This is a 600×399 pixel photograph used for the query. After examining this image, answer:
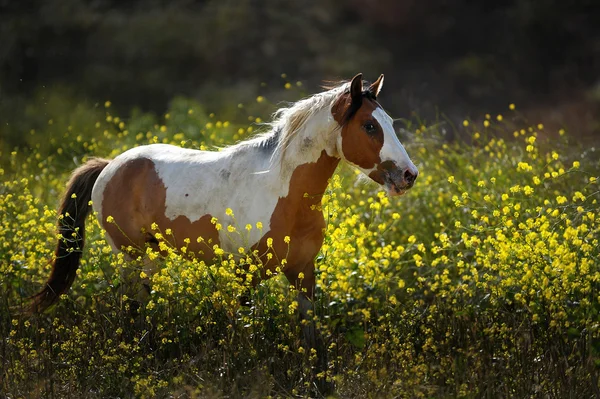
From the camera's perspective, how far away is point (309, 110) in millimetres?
5477

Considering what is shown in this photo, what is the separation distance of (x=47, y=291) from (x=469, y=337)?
9.30 ft

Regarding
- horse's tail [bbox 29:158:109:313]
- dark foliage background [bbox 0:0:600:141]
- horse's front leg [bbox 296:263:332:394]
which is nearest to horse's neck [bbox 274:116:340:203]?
horse's front leg [bbox 296:263:332:394]

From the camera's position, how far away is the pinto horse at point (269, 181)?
530cm

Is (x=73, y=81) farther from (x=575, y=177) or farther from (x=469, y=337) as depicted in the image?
(x=469, y=337)

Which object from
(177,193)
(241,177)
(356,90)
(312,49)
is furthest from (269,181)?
(312,49)

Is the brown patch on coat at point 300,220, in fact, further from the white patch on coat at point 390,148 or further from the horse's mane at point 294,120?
the white patch on coat at point 390,148

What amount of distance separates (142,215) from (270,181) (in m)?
1.00

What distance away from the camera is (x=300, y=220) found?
18.3 feet

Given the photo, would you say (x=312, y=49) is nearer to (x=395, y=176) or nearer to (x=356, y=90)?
(x=356, y=90)

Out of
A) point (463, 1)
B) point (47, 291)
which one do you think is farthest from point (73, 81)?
point (47, 291)

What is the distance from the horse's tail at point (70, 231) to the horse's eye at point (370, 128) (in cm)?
211

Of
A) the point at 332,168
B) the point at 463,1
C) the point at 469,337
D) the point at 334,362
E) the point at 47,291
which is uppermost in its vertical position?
the point at 463,1

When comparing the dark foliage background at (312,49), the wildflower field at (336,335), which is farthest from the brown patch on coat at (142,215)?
the dark foliage background at (312,49)

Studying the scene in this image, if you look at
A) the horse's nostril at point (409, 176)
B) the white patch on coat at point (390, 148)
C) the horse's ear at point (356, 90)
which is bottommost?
the horse's nostril at point (409, 176)
